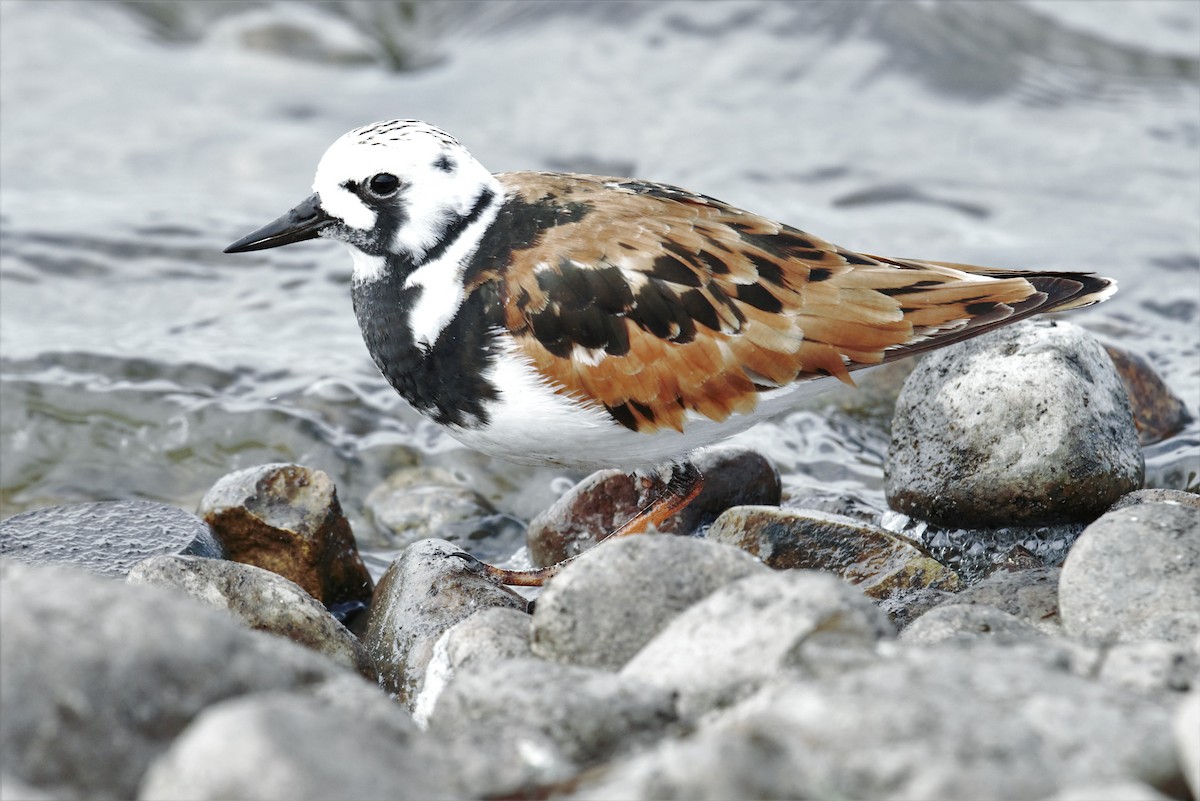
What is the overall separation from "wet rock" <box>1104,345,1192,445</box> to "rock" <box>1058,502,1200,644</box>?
2.89 meters

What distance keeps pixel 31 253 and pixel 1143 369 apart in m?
6.34

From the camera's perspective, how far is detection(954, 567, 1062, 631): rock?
3.78 meters

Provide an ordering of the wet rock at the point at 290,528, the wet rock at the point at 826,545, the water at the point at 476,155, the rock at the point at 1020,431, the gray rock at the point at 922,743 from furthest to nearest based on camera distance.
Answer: the water at the point at 476,155
the wet rock at the point at 290,528
the rock at the point at 1020,431
the wet rock at the point at 826,545
the gray rock at the point at 922,743

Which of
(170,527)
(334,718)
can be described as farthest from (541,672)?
(170,527)

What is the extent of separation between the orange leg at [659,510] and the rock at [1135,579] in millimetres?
1773

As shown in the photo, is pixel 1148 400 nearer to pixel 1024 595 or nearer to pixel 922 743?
pixel 1024 595

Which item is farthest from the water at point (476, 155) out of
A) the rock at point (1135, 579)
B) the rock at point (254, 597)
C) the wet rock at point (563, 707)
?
the wet rock at point (563, 707)

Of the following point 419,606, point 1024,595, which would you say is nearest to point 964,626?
point 1024,595

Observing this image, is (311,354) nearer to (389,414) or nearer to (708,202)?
(389,414)

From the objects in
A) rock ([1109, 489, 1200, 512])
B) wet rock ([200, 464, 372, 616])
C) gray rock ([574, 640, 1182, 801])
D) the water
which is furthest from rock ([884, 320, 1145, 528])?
gray rock ([574, 640, 1182, 801])

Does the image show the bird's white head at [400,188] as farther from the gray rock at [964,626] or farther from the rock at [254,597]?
the gray rock at [964,626]

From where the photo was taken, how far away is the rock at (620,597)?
126 inches

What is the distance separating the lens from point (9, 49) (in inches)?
412

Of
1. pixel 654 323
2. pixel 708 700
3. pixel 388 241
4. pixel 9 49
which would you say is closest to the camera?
pixel 708 700
